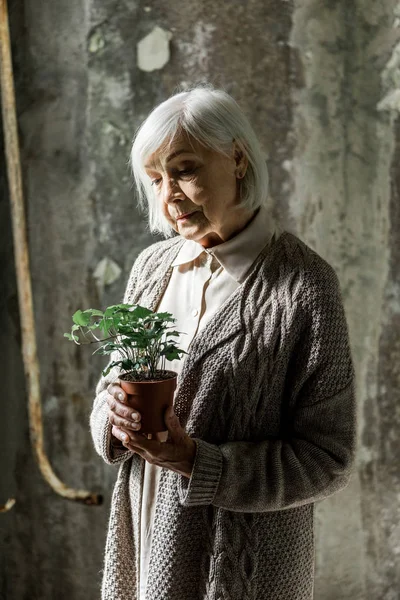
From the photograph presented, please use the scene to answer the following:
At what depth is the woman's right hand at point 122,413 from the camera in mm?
1150

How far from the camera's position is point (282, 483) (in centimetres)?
122

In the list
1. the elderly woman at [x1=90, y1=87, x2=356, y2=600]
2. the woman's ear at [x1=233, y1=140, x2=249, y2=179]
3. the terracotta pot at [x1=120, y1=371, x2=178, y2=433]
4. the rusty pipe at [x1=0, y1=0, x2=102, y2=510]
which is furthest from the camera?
the rusty pipe at [x1=0, y1=0, x2=102, y2=510]

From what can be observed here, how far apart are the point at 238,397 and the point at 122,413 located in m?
0.22

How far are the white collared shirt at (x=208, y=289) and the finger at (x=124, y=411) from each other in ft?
0.59

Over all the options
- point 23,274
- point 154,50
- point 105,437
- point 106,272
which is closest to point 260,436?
point 105,437

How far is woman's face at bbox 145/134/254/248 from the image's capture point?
128 centimetres

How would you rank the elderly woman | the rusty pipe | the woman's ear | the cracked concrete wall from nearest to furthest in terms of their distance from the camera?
the elderly woman < the woman's ear < the cracked concrete wall < the rusty pipe

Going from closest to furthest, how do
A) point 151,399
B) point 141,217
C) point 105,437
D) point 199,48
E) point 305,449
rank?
point 151,399 → point 305,449 → point 105,437 → point 199,48 → point 141,217

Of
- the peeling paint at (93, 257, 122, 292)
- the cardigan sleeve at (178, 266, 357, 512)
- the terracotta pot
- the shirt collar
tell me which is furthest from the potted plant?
the peeling paint at (93, 257, 122, 292)

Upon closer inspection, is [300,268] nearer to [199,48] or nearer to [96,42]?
[199,48]

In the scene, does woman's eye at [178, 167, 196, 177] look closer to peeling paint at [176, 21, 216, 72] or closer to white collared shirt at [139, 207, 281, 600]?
white collared shirt at [139, 207, 281, 600]

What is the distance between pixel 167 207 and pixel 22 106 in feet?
2.90

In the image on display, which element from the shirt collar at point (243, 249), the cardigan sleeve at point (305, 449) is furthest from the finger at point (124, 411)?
the shirt collar at point (243, 249)

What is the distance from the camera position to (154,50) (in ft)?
6.18
